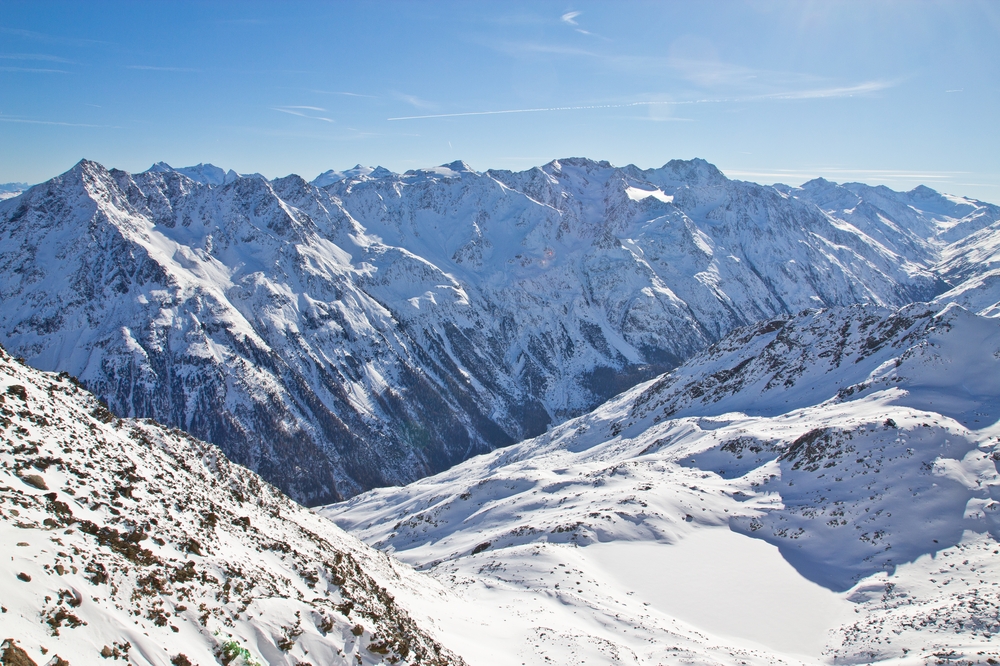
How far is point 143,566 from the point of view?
1947 centimetres

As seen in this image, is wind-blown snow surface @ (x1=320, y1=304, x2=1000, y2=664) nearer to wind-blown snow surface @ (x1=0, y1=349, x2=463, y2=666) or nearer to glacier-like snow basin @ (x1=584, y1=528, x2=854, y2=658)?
glacier-like snow basin @ (x1=584, y1=528, x2=854, y2=658)

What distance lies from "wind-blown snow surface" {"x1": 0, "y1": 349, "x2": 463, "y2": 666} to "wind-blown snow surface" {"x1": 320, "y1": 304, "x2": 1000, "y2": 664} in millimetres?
9509

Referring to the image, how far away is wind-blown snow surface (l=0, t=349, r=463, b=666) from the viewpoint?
15.9 metres

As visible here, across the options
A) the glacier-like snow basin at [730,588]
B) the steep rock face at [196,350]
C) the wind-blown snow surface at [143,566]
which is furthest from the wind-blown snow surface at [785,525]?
the steep rock face at [196,350]

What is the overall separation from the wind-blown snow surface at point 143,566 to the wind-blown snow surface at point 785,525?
9509mm

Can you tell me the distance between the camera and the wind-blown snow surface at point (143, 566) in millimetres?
15922

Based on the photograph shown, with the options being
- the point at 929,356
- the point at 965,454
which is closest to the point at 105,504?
the point at 965,454

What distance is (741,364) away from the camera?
348 feet

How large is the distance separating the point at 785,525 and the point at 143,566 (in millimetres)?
52249

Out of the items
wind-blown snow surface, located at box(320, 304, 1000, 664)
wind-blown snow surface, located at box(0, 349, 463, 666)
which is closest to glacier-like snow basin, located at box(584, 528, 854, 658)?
wind-blown snow surface, located at box(320, 304, 1000, 664)

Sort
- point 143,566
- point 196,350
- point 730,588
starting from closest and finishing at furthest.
Answer: point 143,566 → point 730,588 → point 196,350

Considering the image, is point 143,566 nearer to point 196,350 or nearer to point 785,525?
Result: point 785,525

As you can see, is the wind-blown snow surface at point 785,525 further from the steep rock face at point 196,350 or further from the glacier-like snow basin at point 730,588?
the steep rock face at point 196,350

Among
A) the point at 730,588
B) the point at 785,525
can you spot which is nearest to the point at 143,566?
the point at 730,588
